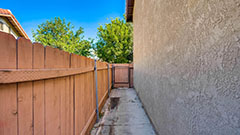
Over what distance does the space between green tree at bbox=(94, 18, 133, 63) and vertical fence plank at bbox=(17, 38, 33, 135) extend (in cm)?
1273

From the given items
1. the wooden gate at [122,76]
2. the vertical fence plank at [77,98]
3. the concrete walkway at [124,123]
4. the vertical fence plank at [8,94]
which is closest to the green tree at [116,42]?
the wooden gate at [122,76]

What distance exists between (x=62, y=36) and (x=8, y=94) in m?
24.4

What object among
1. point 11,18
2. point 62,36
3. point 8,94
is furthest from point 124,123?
point 62,36

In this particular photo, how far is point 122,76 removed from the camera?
7.12 meters

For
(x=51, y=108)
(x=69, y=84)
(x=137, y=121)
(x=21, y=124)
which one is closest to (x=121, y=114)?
(x=137, y=121)

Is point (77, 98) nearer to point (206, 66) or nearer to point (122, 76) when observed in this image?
point (206, 66)

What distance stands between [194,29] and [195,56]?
0.19 m

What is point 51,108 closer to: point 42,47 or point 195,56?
point 42,47

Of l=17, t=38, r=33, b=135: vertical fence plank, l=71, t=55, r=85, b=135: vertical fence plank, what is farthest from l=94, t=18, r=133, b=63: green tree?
l=17, t=38, r=33, b=135: vertical fence plank

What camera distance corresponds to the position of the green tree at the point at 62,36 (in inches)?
792

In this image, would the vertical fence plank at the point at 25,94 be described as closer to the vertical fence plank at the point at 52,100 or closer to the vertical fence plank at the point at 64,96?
the vertical fence plank at the point at 52,100

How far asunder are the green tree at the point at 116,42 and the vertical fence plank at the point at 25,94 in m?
12.7

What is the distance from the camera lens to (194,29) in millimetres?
860

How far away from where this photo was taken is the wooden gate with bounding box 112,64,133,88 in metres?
7.12
